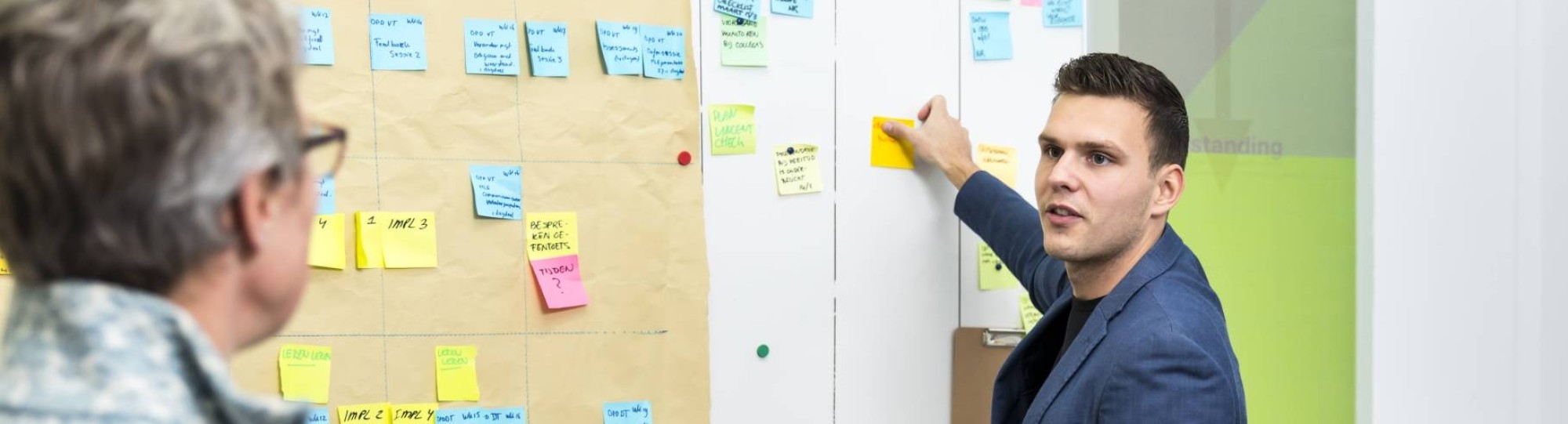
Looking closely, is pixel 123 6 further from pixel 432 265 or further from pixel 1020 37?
pixel 1020 37

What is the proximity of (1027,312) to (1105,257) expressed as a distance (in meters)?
0.35

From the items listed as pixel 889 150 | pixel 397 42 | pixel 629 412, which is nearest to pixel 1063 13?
pixel 889 150

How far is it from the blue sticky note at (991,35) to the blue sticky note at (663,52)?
1.61 ft

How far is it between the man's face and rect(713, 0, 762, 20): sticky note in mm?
494

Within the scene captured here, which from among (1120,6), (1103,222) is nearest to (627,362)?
(1103,222)

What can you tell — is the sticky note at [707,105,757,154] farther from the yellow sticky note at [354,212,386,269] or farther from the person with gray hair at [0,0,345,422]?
the person with gray hair at [0,0,345,422]

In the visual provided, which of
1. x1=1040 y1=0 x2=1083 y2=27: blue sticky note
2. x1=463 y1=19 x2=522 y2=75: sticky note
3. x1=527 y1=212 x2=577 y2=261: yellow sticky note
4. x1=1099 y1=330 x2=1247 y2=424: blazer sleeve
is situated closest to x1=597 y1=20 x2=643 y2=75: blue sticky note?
x1=463 y1=19 x2=522 y2=75: sticky note

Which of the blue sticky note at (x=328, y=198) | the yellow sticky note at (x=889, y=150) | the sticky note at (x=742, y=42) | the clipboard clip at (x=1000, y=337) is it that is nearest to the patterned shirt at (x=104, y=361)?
the blue sticky note at (x=328, y=198)

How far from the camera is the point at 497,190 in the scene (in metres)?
1.85

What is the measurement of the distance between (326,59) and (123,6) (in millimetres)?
1105

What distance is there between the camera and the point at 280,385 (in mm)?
1773

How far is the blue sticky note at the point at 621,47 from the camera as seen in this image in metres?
1.89

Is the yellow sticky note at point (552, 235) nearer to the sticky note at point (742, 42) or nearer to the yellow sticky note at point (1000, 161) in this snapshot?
the sticky note at point (742, 42)

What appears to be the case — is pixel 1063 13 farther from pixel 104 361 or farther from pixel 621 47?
pixel 104 361
